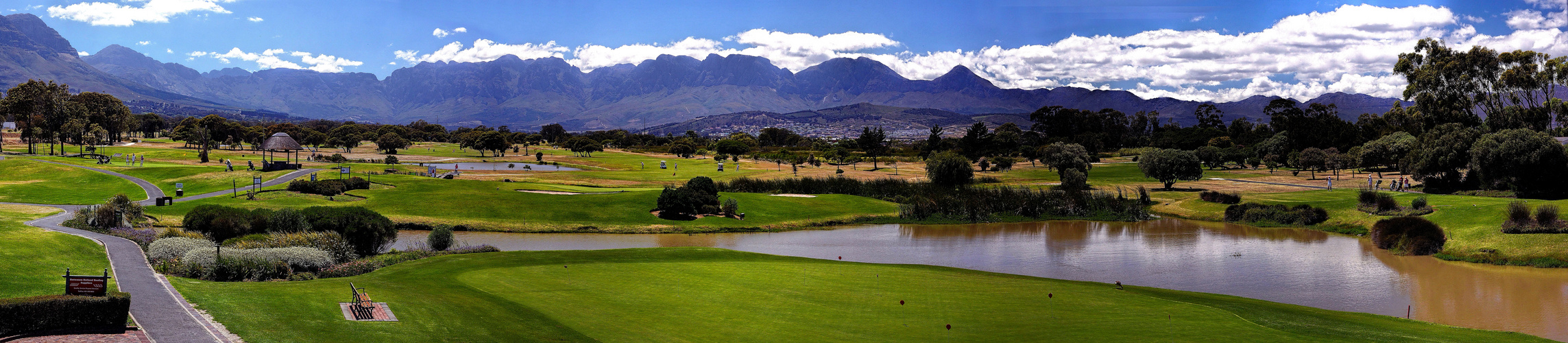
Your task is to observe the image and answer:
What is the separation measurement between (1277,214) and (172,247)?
53.7 meters

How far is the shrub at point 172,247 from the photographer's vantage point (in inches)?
779

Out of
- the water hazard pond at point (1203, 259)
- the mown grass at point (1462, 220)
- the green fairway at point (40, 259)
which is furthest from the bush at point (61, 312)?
the mown grass at point (1462, 220)

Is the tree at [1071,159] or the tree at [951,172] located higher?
the tree at [1071,159]

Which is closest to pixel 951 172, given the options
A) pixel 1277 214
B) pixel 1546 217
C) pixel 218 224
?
pixel 1277 214

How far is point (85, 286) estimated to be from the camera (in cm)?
1224

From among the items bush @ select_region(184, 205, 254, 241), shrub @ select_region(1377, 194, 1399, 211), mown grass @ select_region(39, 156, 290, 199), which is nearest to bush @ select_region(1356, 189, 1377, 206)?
shrub @ select_region(1377, 194, 1399, 211)

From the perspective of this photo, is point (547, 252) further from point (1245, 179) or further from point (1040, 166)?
point (1040, 166)

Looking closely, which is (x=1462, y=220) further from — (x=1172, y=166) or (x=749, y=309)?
(x=749, y=309)

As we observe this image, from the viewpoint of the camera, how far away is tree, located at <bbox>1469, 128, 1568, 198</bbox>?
44.8 meters

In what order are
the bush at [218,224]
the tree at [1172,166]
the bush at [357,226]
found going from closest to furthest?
the bush at [218,224] → the bush at [357,226] → the tree at [1172,166]

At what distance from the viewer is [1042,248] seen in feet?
122

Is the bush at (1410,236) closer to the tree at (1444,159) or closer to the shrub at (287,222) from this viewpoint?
the tree at (1444,159)

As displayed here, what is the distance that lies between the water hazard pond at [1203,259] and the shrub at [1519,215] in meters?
4.78

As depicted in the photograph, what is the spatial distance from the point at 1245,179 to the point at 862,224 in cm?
4618
